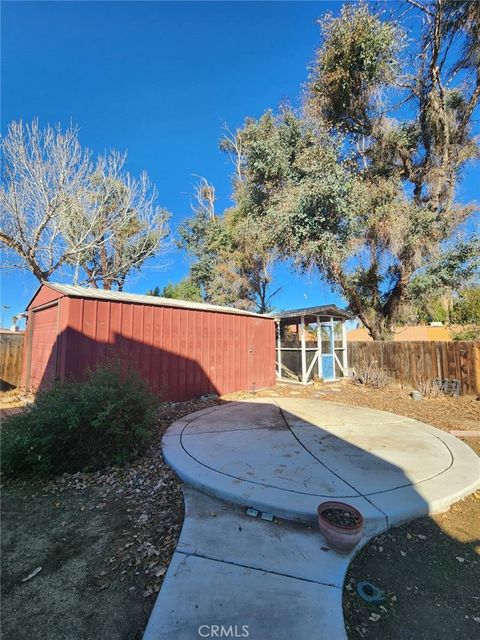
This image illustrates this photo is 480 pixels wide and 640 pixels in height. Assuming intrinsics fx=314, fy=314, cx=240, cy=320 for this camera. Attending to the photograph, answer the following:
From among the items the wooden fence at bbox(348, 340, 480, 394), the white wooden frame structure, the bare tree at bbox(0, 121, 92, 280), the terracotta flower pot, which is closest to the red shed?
the white wooden frame structure

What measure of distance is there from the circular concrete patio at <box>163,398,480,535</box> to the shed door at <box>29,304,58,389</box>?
11.4 ft

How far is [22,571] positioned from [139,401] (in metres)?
2.14

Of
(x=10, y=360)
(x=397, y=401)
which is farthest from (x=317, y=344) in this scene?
(x=10, y=360)

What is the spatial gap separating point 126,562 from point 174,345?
5.48 m

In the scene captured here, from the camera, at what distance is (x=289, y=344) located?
11.8 m

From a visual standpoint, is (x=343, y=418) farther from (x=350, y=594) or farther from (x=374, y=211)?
(x=374, y=211)

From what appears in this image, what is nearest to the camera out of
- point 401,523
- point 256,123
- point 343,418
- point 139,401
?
point 401,523

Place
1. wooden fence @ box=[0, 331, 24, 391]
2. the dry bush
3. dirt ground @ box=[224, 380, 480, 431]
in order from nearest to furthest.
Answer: dirt ground @ box=[224, 380, 480, 431] < wooden fence @ box=[0, 331, 24, 391] < the dry bush

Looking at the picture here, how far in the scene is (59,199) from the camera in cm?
1150


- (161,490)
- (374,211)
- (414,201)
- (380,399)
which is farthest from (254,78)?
(161,490)

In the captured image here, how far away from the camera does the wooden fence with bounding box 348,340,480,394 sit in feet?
25.8

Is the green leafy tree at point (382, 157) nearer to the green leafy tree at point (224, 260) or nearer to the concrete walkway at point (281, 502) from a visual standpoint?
the green leafy tree at point (224, 260)

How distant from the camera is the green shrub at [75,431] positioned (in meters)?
3.45

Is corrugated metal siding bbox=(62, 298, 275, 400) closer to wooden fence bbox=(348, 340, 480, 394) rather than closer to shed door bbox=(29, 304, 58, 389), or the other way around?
shed door bbox=(29, 304, 58, 389)
